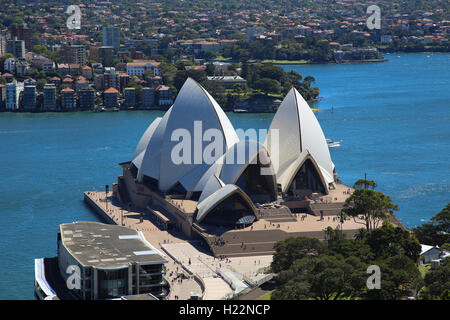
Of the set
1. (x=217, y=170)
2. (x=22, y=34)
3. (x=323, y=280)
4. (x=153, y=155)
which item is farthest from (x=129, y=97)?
(x=323, y=280)

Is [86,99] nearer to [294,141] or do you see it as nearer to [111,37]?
[111,37]

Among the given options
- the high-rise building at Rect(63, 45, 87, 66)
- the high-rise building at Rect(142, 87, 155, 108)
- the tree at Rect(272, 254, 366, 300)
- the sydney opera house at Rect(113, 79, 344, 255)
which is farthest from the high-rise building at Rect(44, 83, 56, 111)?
the tree at Rect(272, 254, 366, 300)

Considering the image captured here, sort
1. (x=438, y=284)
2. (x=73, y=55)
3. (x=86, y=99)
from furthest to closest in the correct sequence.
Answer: (x=73, y=55) → (x=86, y=99) → (x=438, y=284)

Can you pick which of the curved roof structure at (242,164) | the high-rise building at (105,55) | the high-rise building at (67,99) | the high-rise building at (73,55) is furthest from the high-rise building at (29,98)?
the curved roof structure at (242,164)

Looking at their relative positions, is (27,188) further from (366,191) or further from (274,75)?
(274,75)

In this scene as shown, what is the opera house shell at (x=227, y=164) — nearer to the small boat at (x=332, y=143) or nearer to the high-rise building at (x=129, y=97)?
the small boat at (x=332, y=143)

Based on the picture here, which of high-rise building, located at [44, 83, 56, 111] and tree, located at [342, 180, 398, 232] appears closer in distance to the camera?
tree, located at [342, 180, 398, 232]

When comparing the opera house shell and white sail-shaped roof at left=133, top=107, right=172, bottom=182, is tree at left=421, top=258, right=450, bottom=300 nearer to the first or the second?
the opera house shell
